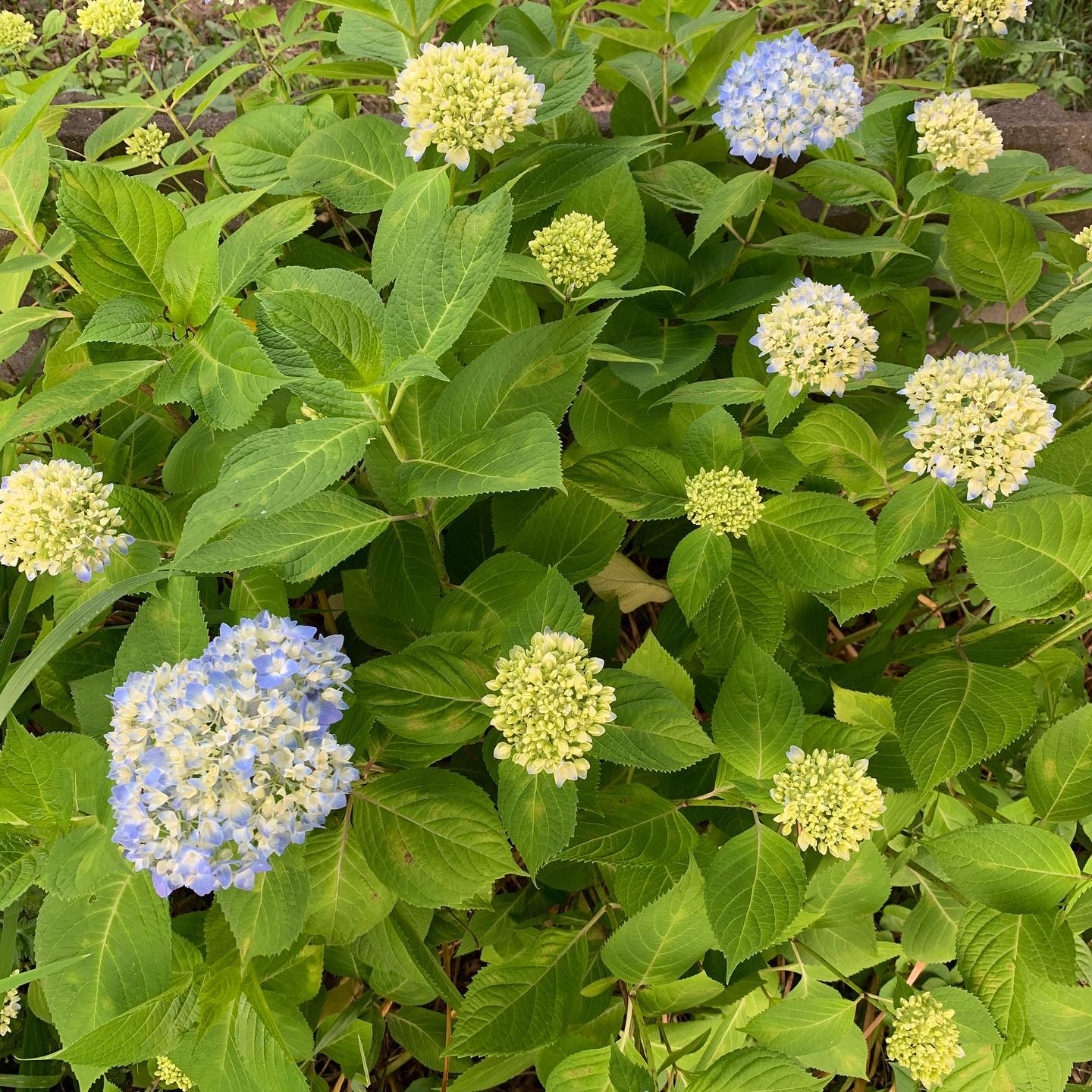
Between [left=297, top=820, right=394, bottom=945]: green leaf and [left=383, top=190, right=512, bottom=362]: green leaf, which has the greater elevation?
[left=383, top=190, right=512, bottom=362]: green leaf

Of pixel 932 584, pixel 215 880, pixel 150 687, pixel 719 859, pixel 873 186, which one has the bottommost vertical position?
pixel 932 584

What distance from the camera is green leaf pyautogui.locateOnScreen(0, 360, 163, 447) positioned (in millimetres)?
1387

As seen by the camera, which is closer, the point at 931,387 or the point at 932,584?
the point at 931,387

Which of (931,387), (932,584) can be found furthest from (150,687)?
(932,584)

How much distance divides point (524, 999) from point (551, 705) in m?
0.70

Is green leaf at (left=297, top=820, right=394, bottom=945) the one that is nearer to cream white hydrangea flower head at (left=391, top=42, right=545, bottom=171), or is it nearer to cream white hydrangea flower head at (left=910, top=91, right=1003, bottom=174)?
Answer: cream white hydrangea flower head at (left=391, top=42, right=545, bottom=171)

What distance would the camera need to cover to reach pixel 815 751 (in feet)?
4.34

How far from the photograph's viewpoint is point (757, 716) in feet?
4.37

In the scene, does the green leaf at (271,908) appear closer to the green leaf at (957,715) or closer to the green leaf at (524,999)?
the green leaf at (524,999)

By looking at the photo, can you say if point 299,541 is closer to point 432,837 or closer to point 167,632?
point 167,632

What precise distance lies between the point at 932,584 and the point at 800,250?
35.8 inches

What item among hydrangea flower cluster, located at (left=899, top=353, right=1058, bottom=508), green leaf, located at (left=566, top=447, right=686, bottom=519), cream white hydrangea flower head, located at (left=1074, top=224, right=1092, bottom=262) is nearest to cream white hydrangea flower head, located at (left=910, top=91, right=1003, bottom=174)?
cream white hydrangea flower head, located at (left=1074, top=224, right=1092, bottom=262)

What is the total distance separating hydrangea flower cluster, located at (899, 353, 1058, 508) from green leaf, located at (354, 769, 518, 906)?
0.91m

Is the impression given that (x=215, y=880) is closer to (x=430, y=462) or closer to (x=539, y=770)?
(x=539, y=770)
